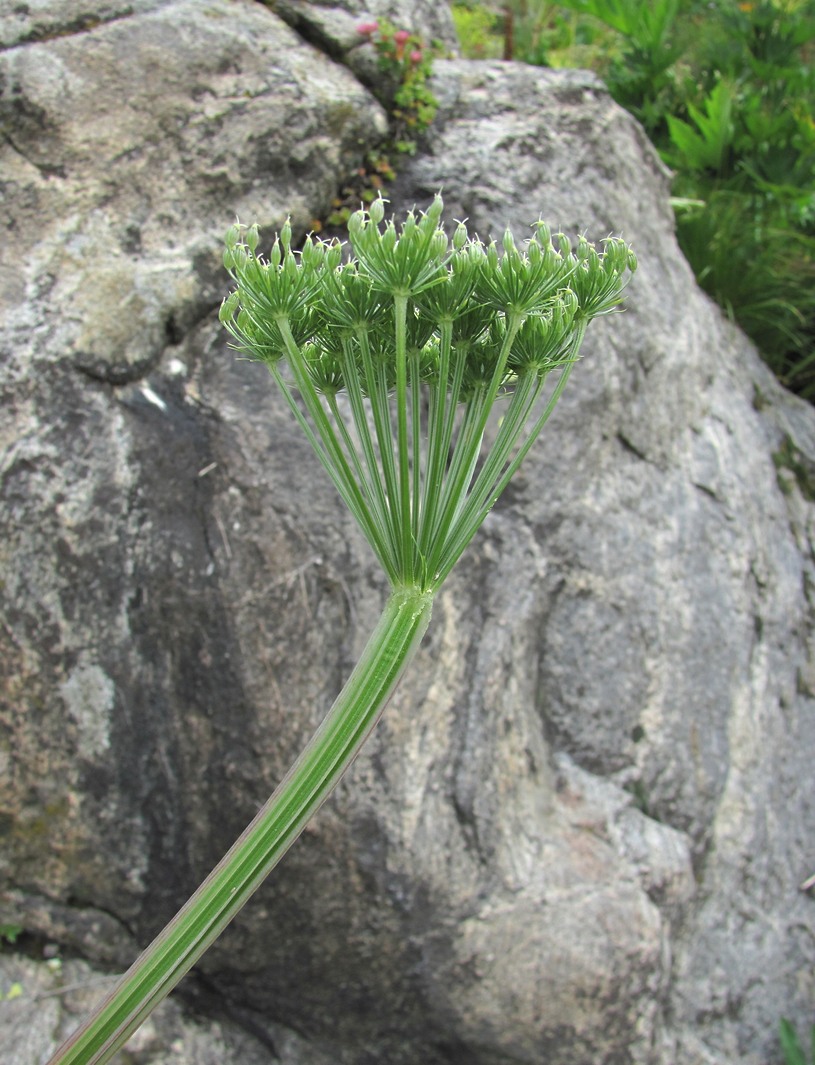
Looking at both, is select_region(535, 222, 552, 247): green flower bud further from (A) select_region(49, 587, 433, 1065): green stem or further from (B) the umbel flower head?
(A) select_region(49, 587, 433, 1065): green stem

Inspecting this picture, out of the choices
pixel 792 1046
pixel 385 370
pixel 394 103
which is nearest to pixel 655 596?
pixel 792 1046

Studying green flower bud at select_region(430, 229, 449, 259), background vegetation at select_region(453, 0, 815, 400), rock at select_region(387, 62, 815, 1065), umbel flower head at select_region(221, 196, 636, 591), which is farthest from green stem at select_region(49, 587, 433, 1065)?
background vegetation at select_region(453, 0, 815, 400)

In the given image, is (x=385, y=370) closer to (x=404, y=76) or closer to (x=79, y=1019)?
(x=404, y=76)

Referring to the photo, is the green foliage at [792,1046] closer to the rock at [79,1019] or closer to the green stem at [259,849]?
the rock at [79,1019]

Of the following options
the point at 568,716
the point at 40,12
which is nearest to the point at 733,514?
the point at 568,716

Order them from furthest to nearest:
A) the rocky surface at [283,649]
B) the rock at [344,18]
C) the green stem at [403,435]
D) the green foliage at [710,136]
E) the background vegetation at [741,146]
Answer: the green foliage at [710,136], the background vegetation at [741,146], the rock at [344,18], the rocky surface at [283,649], the green stem at [403,435]

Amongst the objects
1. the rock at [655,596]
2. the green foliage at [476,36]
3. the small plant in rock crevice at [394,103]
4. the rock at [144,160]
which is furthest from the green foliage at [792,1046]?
the green foliage at [476,36]
